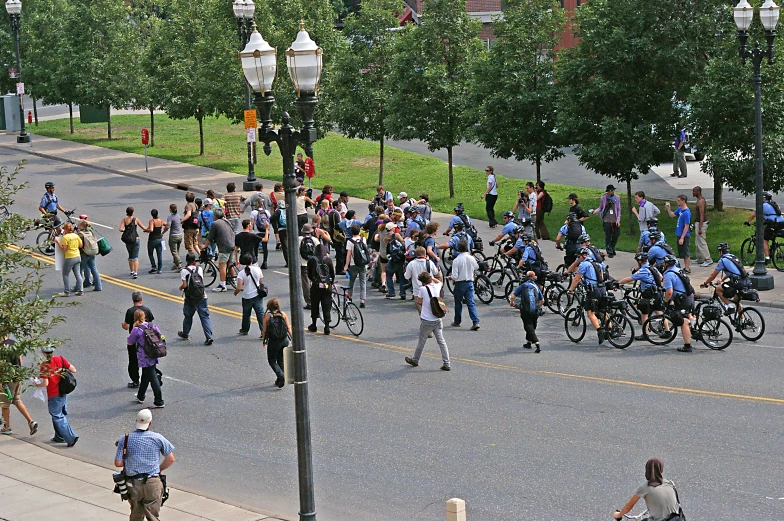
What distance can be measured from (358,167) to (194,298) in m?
24.6

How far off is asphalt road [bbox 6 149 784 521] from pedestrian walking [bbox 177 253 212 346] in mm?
419

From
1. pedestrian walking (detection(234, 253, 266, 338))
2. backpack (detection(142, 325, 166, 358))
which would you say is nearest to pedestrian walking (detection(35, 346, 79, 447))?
backpack (detection(142, 325, 166, 358))

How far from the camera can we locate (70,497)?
13336mm

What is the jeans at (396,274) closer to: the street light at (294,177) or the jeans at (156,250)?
the jeans at (156,250)

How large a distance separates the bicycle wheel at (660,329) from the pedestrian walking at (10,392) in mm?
10878

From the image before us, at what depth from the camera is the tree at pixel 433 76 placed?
36.2m

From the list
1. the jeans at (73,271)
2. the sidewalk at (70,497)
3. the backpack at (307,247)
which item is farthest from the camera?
the jeans at (73,271)

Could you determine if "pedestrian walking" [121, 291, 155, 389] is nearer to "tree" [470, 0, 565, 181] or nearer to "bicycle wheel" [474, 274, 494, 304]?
"bicycle wheel" [474, 274, 494, 304]

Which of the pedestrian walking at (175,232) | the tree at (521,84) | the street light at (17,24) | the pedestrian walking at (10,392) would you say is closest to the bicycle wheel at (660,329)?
the pedestrian walking at (10,392)

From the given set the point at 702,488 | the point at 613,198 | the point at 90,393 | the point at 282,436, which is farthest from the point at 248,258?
the point at 613,198

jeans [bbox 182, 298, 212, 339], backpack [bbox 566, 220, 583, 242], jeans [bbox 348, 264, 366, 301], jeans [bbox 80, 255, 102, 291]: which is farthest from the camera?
jeans [bbox 80, 255, 102, 291]

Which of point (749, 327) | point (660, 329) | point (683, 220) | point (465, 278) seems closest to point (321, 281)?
point (465, 278)

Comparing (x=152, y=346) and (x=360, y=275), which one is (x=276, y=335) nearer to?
(x=152, y=346)

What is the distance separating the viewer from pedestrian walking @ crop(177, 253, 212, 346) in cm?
1989
